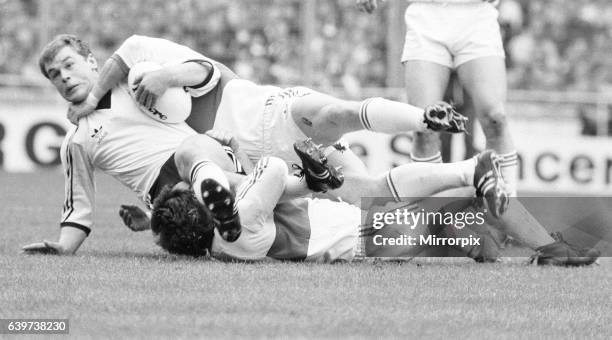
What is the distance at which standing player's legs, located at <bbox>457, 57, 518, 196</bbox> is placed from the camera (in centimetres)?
707

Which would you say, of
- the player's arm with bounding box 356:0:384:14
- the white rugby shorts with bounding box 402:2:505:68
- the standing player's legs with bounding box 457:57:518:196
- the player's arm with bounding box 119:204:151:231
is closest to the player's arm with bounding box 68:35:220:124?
the player's arm with bounding box 119:204:151:231

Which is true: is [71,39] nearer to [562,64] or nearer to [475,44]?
[475,44]

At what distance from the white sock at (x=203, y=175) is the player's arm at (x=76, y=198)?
0.94 meters

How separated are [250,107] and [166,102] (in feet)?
1.69

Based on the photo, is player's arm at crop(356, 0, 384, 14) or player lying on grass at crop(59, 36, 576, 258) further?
player's arm at crop(356, 0, 384, 14)

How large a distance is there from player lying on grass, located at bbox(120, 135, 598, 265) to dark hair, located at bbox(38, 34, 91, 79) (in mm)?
1050

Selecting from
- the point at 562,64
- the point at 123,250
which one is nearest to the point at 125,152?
the point at 123,250

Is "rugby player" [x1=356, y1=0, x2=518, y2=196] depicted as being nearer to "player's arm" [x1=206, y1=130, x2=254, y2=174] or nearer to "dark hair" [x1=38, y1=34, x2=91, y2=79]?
"player's arm" [x1=206, y1=130, x2=254, y2=174]

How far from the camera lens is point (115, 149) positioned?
6.47 metres

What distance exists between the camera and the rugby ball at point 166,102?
6379mm

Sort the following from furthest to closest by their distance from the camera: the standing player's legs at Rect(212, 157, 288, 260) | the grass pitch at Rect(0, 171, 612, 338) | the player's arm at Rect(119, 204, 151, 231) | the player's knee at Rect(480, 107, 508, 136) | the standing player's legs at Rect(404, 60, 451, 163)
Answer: the standing player's legs at Rect(404, 60, 451, 163)
the player's knee at Rect(480, 107, 508, 136)
the player's arm at Rect(119, 204, 151, 231)
the standing player's legs at Rect(212, 157, 288, 260)
the grass pitch at Rect(0, 171, 612, 338)

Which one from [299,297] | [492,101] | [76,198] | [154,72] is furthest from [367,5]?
[299,297]

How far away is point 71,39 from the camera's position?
6691mm
